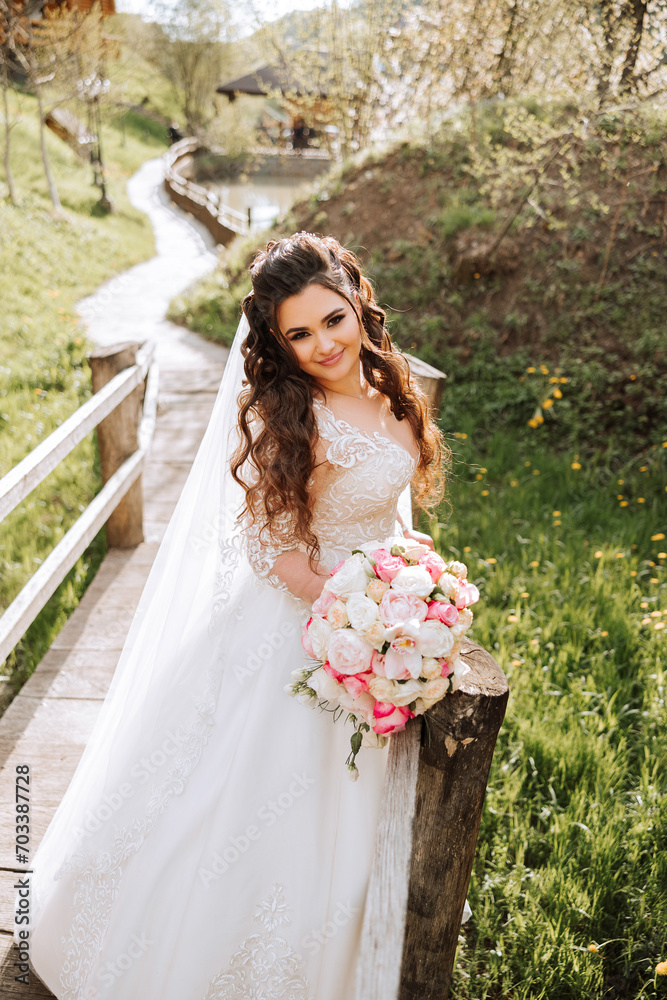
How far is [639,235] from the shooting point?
6.47 m

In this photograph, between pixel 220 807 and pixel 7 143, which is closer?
pixel 220 807

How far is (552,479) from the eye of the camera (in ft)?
17.4

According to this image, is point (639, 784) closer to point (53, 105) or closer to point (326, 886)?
point (326, 886)

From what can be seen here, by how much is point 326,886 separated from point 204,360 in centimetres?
706

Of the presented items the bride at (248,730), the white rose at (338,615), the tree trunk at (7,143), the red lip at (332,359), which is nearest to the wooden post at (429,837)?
the bride at (248,730)

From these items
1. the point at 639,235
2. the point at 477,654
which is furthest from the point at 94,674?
the point at 639,235

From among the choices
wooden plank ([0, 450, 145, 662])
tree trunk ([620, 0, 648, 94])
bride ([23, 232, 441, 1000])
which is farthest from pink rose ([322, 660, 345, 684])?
tree trunk ([620, 0, 648, 94])

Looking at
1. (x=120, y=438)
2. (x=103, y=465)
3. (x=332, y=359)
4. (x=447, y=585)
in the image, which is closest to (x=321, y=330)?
(x=332, y=359)

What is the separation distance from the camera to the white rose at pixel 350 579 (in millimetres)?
1539

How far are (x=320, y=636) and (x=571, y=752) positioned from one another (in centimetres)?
179

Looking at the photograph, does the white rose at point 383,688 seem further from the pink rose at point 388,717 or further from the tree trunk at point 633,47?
the tree trunk at point 633,47

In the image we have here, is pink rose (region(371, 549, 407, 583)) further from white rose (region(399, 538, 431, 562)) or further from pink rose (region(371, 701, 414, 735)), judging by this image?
pink rose (region(371, 701, 414, 735))

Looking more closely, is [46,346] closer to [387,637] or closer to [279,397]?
[279,397]

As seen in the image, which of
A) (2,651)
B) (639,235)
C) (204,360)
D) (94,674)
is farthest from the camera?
(204,360)
